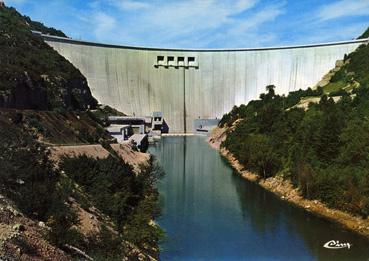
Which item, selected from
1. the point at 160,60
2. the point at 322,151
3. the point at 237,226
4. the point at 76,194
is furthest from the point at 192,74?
the point at 76,194

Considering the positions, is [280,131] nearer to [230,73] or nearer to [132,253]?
[132,253]

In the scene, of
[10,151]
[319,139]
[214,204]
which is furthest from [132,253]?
[319,139]

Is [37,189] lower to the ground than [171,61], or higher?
lower

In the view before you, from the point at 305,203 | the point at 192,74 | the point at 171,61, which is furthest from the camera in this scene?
the point at 192,74

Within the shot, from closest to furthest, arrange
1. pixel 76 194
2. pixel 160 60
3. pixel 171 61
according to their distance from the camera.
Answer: pixel 76 194 → pixel 160 60 → pixel 171 61

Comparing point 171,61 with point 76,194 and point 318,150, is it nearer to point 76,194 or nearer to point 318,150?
point 318,150

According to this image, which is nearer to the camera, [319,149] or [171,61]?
[319,149]
